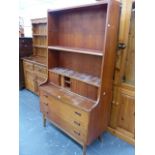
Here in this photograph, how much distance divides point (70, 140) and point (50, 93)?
745 mm

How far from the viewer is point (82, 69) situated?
2.19 meters

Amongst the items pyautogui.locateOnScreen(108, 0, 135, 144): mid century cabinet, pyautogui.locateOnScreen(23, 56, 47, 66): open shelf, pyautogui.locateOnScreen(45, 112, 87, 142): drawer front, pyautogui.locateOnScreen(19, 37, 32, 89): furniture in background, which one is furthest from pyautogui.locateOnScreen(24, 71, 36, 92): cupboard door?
pyautogui.locateOnScreen(108, 0, 135, 144): mid century cabinet

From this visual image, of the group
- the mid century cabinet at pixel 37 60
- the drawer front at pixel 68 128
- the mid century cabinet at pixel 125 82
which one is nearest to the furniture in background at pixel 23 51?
the mid century cabinet at pixel 37 60

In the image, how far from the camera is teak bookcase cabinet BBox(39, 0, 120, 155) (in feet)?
5.61

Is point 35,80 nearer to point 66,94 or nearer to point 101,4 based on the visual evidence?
point 66,94

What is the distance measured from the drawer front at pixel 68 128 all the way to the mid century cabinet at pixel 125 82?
63 centimetres

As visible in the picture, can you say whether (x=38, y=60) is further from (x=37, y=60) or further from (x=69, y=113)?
(x=69, y=113)

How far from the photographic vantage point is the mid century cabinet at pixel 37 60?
315 cm

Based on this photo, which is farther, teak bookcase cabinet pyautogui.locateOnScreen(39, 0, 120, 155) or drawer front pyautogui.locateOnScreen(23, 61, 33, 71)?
drawer front pyautogui.locateOnScreen(23, 61, 33, 71)

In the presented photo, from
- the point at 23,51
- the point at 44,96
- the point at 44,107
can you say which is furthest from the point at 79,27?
the point at 23,51

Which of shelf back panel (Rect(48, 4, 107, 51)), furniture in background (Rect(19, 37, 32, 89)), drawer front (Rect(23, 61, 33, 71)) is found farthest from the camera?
furniture in background (Rect(19, 37, 32, 89))

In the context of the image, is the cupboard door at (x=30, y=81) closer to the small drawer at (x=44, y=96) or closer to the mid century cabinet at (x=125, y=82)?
the small drawer at (x=44, y=96)

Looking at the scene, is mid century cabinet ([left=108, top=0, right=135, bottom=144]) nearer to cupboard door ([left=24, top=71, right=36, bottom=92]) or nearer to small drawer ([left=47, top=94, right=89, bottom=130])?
small drawer ([left=47, top=94, right=89, bottom=130])
